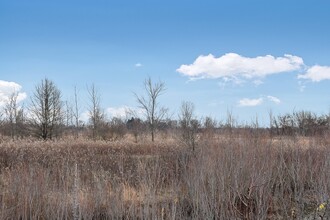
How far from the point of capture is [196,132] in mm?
16141

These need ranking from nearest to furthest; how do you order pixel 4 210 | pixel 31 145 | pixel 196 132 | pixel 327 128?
pixel 4 210, pixel 327 128, pixel 196 132, pixel 31 145

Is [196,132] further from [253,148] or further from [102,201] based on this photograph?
[102,201]

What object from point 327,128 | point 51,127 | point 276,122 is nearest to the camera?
point 276,122

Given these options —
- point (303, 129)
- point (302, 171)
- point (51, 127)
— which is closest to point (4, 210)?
point (302, 171)

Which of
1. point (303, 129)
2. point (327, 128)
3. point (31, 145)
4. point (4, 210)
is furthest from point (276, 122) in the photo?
point (31, 145)

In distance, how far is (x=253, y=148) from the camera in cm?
927

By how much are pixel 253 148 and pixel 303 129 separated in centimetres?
382

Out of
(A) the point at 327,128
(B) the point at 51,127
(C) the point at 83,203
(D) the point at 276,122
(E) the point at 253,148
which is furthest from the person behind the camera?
(B) the point at 51,127

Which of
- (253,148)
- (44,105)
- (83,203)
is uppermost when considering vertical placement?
(44,105)

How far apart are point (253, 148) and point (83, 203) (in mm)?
3999

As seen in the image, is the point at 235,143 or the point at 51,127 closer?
the point at 235,143

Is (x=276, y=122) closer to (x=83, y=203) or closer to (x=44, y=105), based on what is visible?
(x=83, y=203)

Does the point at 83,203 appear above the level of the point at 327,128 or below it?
below

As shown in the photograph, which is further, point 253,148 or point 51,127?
point 51,127
